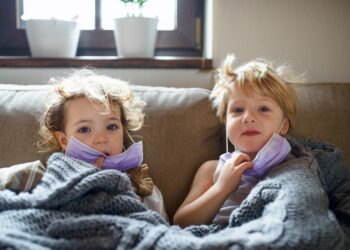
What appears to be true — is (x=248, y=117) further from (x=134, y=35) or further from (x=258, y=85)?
(x=134, y=35)

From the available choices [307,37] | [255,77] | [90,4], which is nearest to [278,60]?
[307,37]

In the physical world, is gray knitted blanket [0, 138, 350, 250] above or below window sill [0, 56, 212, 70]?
below

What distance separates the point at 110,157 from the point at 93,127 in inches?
3.8

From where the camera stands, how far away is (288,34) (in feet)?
5.58

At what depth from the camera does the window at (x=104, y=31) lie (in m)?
1.95

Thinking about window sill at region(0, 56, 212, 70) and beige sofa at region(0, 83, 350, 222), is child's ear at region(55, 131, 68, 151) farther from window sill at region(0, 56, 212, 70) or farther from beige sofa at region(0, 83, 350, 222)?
window sill at region(0, 56, 212, 70)

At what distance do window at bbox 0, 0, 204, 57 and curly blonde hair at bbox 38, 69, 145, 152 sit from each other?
0.60m

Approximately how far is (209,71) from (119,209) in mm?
863

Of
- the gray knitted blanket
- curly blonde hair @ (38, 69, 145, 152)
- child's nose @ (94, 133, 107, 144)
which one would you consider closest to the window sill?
curly blonde hair @ (38, 69, 145, 152)

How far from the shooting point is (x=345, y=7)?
5.57 feet

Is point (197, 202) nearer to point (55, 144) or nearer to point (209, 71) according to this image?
point (55, 144)

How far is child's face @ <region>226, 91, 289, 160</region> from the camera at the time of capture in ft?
4.10

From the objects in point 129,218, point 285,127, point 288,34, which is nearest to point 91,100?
point 129,218

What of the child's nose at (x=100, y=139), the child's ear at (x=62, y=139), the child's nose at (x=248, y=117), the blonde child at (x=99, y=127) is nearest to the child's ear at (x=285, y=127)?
the child's nose at (x=248, y=117)
